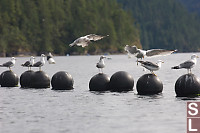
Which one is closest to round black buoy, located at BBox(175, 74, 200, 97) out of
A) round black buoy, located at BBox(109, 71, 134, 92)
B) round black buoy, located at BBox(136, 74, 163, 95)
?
round black buoy, located at BBox(136, 74, 163, 95)

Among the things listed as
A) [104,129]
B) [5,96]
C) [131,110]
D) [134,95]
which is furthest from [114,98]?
[104,129]

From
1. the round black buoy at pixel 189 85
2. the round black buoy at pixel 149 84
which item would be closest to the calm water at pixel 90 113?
the round black buoy at pixel 149 84

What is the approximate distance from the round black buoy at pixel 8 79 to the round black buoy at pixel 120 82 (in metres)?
11.1

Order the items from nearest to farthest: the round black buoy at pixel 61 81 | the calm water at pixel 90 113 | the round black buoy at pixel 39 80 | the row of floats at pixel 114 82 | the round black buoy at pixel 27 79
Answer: the calm water at pixel 90 113, the row of floats at pixel 114 82, the round black buoy at pixel 61 81, the round black buoy at pixel 39 80, the round black buoy at pixel 27 79

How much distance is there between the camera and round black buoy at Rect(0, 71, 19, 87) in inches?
1882

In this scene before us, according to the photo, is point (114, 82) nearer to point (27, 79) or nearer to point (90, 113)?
point (27, 79)

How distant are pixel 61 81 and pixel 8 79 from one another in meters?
6.74

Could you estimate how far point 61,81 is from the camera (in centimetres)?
4378

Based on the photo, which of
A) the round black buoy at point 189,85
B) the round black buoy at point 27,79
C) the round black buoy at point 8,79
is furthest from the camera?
the round black buoy at point 8,79

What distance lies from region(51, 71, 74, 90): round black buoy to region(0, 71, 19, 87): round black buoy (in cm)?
543

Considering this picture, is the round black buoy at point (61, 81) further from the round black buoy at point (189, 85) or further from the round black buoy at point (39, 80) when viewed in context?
the round black buoy at point (189, 85)

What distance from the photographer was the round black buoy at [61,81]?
4356cm

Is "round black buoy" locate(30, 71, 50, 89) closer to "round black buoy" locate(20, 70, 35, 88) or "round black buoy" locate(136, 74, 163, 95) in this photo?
"round black buoy" locate(20, 70, 35, 88)

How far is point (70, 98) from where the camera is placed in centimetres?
3891
